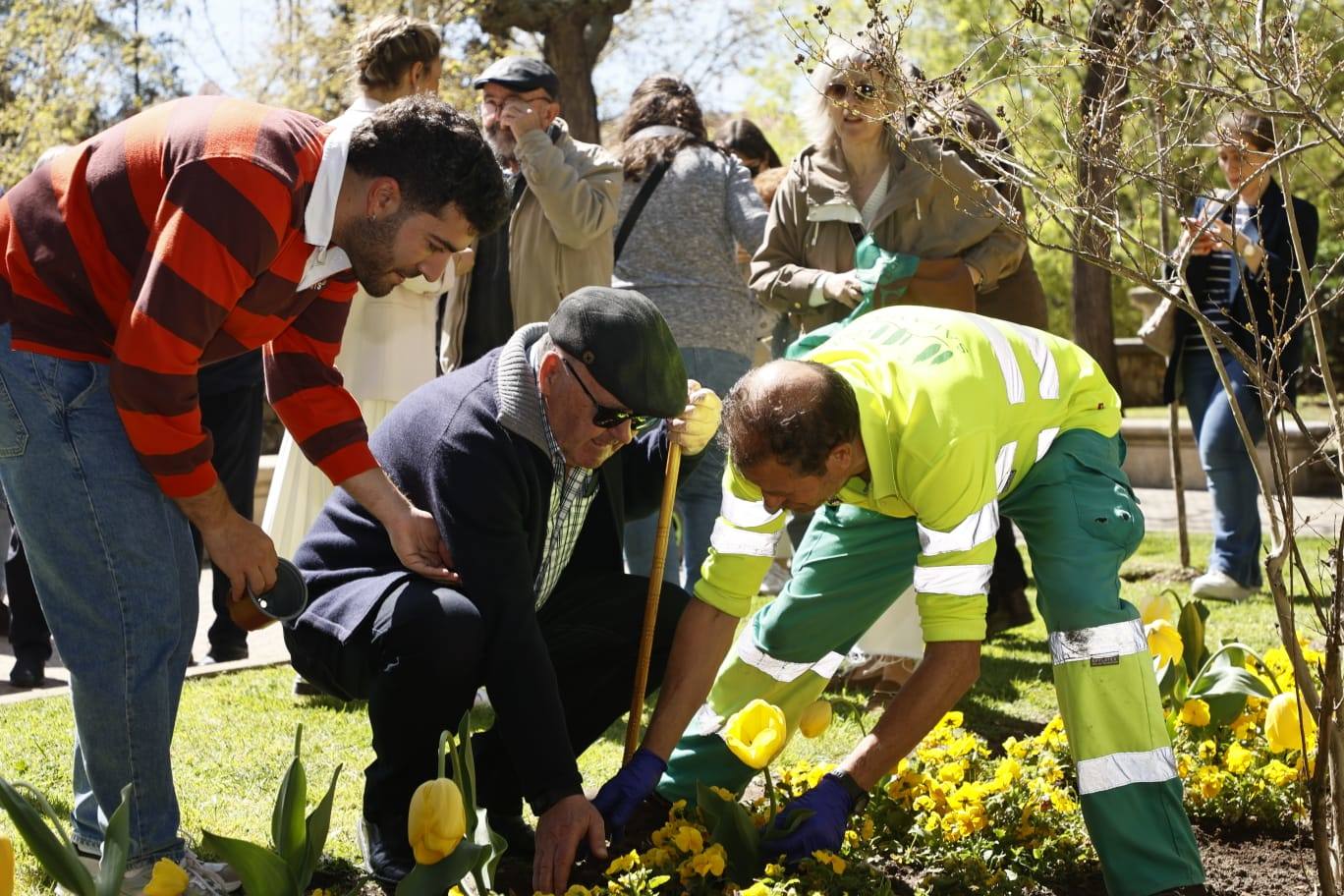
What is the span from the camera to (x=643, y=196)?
17.6ft

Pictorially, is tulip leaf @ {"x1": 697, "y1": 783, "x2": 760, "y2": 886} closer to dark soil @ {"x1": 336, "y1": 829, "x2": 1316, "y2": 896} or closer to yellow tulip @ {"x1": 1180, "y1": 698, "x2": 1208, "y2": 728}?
dark soil @ {"x1": 336, "y1": 829, "x2": 1316, "y2": 896}

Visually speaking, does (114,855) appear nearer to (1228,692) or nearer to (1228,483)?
(1228,692)

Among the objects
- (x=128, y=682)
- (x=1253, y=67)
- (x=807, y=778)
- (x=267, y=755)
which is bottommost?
(x=267, y=755)

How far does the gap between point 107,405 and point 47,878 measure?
1.09 m

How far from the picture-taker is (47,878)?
125 inches

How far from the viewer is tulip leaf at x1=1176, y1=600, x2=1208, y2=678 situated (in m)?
4.10

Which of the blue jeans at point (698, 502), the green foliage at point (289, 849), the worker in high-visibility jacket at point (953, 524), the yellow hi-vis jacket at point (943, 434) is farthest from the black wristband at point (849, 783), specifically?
the blue jeans at point (698, 502)

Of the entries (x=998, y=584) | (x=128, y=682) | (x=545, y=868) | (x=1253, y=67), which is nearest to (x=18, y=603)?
(x=128, y=682)

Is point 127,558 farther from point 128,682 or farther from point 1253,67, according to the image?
point 1253,67

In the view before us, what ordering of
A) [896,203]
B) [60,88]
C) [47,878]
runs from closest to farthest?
[47,878], [896,203], [60,88]

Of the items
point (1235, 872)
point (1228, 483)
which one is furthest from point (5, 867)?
point (1228, 483)

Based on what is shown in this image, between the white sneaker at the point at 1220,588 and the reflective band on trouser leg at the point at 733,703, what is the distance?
3.60m

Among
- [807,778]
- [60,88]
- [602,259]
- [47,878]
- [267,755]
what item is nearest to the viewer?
[47,878]

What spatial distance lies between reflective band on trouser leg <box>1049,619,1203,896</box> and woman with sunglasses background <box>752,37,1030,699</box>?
1626 millimetres
